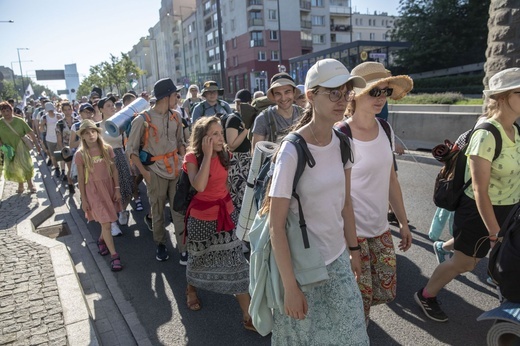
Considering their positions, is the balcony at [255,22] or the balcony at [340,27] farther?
the balcony at [340,27]

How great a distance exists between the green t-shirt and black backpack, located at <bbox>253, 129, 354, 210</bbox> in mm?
1056

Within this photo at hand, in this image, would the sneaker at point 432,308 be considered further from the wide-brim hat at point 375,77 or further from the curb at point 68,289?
the curb at point 68,289

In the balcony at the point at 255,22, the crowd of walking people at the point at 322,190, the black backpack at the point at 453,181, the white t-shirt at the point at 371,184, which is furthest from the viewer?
the balcony at the point at 255,22

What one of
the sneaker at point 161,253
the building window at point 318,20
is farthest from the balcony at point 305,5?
the sneaker at point 161,253

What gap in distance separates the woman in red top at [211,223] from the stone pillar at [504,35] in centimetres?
643

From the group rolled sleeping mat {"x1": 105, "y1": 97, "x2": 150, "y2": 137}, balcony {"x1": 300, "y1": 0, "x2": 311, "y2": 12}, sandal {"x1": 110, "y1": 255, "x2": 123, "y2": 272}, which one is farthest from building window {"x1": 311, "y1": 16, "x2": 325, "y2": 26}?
sandal {"x1": 110, "y1": 255, "x2": 123, "y2": 272}

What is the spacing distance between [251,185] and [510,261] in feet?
4.92

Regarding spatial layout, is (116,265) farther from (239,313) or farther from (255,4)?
(255,4)

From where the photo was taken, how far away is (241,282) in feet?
11.5

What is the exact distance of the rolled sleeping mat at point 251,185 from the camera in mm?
2162

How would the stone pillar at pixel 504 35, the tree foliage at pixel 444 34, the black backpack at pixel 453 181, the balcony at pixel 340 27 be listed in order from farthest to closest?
the balcony at pixel 340 27
the tree foliage at pixel 444 34
the stone pillar at pixel 504 35
the black backpack at pixel 453 181

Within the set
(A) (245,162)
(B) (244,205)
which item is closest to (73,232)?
(A) (245,162)

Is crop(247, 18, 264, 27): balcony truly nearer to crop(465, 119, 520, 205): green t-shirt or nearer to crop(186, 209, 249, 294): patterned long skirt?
crop(186, 209, 249, 294): patterned long skirt

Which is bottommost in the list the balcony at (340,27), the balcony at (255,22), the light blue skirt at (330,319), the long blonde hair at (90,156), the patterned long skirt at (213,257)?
the patterned long skirt at (213,257)
